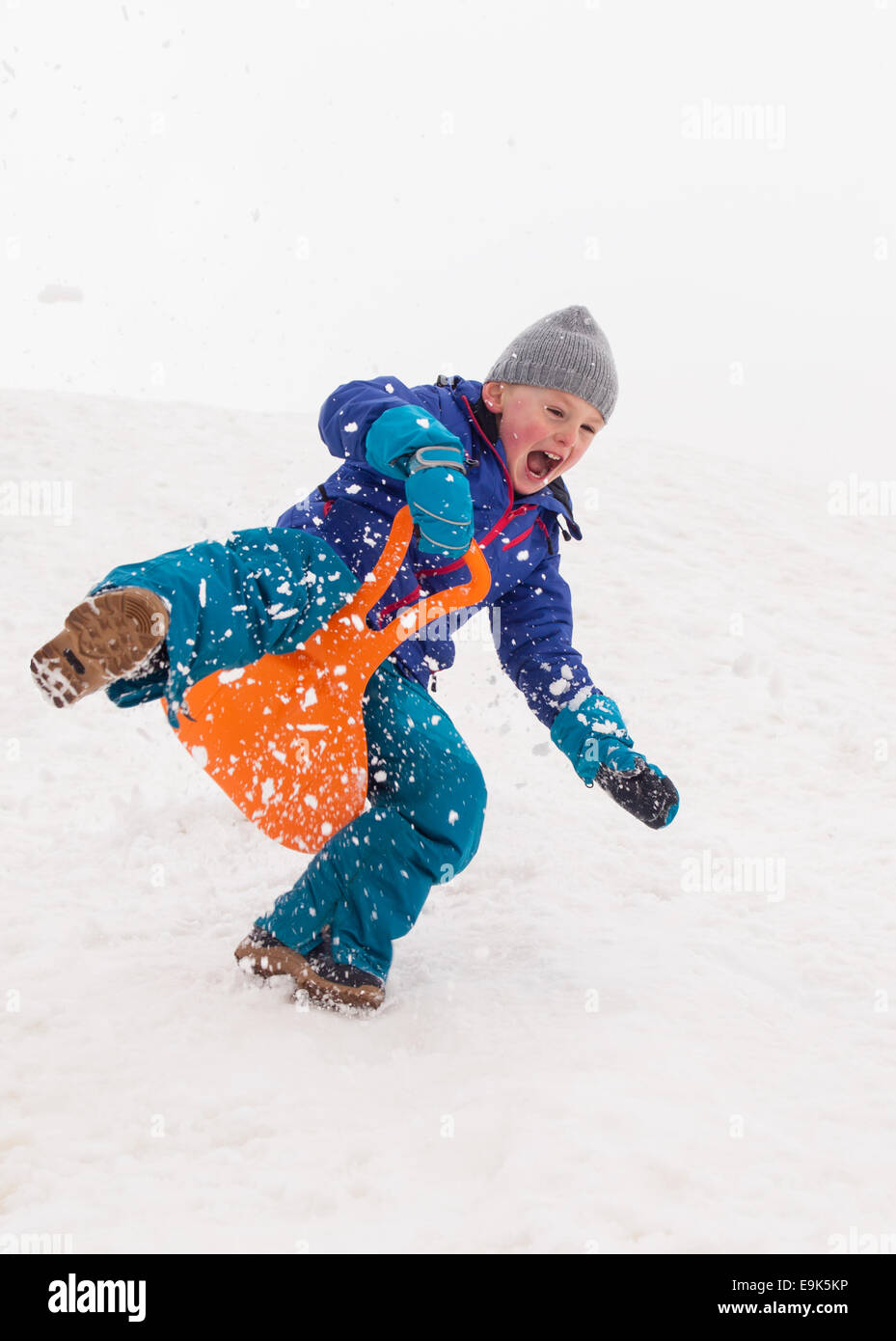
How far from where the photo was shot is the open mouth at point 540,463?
2.41m

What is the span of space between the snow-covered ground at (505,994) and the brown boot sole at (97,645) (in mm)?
733

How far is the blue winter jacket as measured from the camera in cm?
221

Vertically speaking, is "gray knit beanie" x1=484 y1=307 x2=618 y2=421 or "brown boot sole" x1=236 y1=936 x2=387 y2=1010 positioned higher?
"gray knit beanie" x1=484 y1=307 x2=618 y2=421

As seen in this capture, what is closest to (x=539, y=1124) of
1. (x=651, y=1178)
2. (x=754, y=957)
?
(x=651, y=1178)

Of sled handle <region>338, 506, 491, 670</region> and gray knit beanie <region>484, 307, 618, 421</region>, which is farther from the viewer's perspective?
gray knit beanie <region>484, 307, 618, 421</region>

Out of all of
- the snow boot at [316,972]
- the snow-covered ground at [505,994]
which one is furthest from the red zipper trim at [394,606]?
the snow-covered ground at [505,994]

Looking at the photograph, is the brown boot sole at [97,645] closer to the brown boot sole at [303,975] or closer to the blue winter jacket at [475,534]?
the blue winter jacket at [475,534]

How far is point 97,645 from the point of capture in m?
1.57

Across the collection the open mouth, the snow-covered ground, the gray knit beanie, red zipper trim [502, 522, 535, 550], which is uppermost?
the gray knit beanie

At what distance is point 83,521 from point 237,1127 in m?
4.30

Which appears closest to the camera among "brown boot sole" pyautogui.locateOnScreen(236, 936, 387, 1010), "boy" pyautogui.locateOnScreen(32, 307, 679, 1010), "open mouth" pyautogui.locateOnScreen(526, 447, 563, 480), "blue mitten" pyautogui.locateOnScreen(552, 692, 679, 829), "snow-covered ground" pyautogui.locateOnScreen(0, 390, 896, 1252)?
"snow-covered ground" pyautogui.locateOnScreen(0, 390, 896, 1252)

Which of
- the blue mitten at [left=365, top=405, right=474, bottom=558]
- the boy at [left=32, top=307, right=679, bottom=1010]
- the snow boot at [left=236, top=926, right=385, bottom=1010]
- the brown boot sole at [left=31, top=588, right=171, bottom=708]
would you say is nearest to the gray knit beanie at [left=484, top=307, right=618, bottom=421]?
the boy at [left=32, top=307, right=679, bottom=1010]

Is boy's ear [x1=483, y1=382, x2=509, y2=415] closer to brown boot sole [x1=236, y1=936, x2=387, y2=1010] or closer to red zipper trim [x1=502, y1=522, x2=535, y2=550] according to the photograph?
red zipper trim [x1=502, y1=522, x2=535, y2=550]

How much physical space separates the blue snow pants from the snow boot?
2 centimetres
